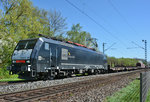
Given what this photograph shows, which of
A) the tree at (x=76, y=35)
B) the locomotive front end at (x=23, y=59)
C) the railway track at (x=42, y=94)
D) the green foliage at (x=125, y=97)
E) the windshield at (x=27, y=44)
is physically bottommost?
the green foliage at (x=125, y=97)

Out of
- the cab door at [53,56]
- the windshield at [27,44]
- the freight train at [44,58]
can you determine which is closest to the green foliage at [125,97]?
the freight train at [44,58]

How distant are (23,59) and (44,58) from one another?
1630mm

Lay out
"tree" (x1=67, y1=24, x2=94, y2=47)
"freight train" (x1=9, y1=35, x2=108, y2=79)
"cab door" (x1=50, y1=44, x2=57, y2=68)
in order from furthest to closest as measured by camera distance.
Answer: "tree" (x1=67, y1=24, x2=94, y2=47) → "cab door" (x1=50, y1=44, x2=57, y2=68) → "freight train" (x1=9, y1=35, x2=108, y2=79)

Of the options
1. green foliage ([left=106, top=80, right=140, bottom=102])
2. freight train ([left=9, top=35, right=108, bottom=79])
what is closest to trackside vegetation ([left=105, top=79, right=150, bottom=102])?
green foliage ([left=106, top=80, right=140, bottom=102])

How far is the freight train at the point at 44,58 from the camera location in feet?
41.1

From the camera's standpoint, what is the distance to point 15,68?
1288 cm

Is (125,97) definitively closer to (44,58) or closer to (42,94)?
(42,94)

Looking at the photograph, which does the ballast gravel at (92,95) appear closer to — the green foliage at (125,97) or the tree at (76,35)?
the green foliage at (125,97)

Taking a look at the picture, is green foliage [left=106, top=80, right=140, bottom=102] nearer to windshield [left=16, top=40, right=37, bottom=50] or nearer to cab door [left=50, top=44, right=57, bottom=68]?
cab door [left=50, top=44, right=57, bottom=68]

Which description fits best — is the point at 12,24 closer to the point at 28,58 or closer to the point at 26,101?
the point at 28,58

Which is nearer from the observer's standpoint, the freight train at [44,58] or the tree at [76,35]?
the freight train at [44,58]

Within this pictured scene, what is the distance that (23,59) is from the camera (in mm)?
12750

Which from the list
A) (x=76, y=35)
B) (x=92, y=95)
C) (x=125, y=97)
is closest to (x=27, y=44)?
(x=92, y=95)

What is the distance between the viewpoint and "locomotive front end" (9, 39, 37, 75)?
12.4 meters
